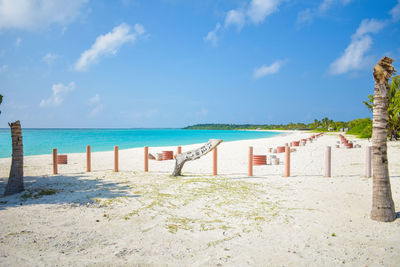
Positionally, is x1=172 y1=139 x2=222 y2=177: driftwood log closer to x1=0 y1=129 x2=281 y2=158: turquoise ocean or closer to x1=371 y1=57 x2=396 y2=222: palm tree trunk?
x1=371 y1=57 x2=396 y2=222: palm tree trunk

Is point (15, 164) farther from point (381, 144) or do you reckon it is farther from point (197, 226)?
point (381, 144)

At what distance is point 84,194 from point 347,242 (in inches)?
271

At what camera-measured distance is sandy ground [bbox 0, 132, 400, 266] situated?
4.01 meters

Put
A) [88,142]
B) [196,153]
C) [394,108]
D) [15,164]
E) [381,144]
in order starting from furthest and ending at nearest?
[88,142] < [394,108] < [196,153] < [15,164] < [381,144]

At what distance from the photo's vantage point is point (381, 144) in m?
5.22

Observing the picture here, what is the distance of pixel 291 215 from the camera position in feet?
19.4

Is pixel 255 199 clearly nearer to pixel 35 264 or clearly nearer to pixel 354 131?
pixel 35 264

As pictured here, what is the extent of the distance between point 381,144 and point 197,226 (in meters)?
4.08

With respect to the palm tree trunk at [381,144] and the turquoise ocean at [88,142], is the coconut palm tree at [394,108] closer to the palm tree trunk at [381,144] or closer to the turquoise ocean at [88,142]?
the palm tree trunk at [381,144]

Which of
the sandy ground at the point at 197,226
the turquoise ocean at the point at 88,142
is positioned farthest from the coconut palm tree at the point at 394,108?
the turquoise ocean at the point at 88,142

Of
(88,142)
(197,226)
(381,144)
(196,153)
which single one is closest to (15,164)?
(196,153)

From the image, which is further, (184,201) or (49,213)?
(184,201)

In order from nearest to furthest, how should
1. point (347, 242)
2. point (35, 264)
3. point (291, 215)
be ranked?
point (35, 264) → point (347, 242) → point (291, 215)

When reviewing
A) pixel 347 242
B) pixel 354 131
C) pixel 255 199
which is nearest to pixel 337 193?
pixel 255 199
